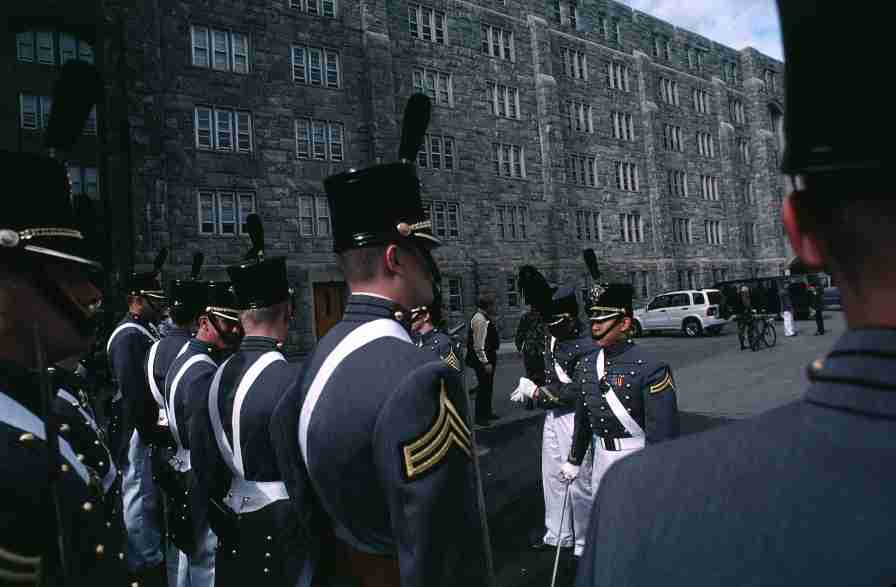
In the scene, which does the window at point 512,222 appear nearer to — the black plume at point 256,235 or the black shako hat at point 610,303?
the black shako hat at point 610,303

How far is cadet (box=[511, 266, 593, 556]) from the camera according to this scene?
6157mm

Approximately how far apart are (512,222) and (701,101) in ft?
75.0

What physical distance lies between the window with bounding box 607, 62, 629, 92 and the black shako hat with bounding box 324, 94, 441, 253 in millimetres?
38504

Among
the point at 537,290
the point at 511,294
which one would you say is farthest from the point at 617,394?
the point at 511,294

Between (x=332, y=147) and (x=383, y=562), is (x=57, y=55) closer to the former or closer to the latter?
(x=332, y=147)

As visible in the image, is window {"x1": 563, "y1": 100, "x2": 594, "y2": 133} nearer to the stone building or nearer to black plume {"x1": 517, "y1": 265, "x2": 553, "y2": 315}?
the stone building

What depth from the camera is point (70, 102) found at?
2.21m

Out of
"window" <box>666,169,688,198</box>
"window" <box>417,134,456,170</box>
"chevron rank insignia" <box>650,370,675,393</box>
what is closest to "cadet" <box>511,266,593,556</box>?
"chevron rank insignia" <box>650,370,675,393</box>

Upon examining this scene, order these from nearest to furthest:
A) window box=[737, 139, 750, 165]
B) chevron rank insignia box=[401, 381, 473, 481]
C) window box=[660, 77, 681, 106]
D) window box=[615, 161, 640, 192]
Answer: chevron rank insignia box=[401, 381, 473, 481], window box=[615, 161, 640, 192], window box=[660, 77, 681, 106], window box=[737, 139, 750, 165]

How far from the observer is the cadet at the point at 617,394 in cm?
472

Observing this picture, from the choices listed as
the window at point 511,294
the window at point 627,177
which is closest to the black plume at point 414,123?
the window at point 511,294

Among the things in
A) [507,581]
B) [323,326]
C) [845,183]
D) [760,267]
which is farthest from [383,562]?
[760,267]

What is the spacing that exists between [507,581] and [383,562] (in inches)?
134

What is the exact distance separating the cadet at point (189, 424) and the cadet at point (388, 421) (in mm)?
1872
